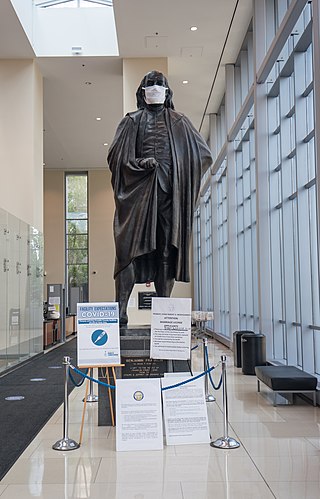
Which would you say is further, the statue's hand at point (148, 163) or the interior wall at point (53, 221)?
the interior wall at point (53, 221)

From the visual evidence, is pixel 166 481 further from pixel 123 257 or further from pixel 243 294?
pixel 243 294

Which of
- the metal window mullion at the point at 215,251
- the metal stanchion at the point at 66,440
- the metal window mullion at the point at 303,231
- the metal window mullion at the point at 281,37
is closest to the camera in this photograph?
the metal stanchion at the point at 66,440

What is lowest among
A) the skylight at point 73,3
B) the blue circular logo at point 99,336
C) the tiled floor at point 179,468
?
the tiled floor at point 179,468

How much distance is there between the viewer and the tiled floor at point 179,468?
4012 millimetres

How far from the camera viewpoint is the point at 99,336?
18.5 ft

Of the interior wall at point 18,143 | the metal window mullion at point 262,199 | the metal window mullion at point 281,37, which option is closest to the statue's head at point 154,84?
the metal window mullion at point 281,37

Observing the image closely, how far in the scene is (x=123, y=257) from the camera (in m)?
6.02

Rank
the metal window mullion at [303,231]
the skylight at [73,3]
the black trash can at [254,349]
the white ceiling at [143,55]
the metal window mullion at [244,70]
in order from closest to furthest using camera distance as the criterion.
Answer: the metal window mullion at [303,231]
the black trash can at [254,349]
the white ceiling at [143,55]
the metal window mullion at [244,70]
the skylight at [73,3]

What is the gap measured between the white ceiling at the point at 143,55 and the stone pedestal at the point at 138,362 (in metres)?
8.39

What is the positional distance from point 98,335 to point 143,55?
34.4ft

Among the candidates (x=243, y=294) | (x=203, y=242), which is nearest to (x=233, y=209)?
(x=243, y=294)

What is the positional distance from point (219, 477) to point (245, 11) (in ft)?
34.8

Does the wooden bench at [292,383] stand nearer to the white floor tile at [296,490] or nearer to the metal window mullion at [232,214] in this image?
the white floor tile at [296,490]

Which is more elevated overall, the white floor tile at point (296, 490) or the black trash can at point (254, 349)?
the black trash can at point (254, 349)
